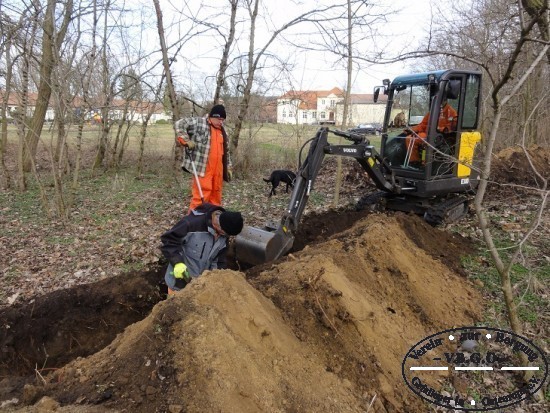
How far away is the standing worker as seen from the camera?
604 cm

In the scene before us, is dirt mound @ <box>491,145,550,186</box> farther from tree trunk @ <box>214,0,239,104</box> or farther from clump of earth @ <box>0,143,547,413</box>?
tree trunk @ <box>214,0,239,104</box>

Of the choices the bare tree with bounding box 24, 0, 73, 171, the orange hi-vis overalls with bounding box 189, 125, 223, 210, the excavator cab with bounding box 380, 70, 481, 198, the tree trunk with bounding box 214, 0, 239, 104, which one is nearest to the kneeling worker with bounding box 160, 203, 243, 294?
the orange hi-vis overalls with bounding box 189, 125, 223, 210

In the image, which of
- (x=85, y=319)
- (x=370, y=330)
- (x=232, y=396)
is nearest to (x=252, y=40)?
(x=85, y=319)

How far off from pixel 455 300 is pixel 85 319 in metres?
4.50

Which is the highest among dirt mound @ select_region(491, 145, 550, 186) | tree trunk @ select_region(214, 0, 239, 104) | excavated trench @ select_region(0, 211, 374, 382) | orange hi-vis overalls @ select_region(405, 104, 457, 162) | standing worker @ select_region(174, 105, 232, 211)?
tree trunk @ select_region(214, 0, 239, 104)

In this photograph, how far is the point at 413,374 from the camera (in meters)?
3.63

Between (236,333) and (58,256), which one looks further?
(58,256)

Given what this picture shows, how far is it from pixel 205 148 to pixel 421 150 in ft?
12.7

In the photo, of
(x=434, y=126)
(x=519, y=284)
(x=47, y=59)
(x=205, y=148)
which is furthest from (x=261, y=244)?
(x=47, y=59)

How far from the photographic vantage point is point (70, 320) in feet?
16.5

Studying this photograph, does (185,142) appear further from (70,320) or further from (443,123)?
(443,123)

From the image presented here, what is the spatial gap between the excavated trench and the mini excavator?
1.55 metres

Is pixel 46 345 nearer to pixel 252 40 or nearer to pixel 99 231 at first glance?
pixel 99 231

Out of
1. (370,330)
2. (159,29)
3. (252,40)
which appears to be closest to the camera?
(370,330)
